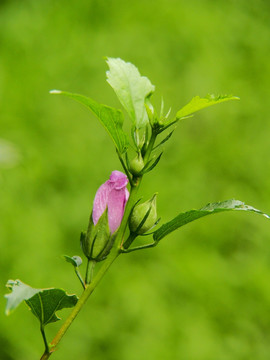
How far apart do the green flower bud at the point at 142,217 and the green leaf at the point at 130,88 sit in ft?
0.19

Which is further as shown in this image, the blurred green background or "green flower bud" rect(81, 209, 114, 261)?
the blurred green background

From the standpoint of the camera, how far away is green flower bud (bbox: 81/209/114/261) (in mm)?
413

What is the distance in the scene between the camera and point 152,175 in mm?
1637

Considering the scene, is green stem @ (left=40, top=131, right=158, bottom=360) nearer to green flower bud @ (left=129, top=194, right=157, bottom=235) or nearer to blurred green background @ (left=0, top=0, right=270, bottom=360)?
green flower bud @ (left=129, top=194, right=157, bottom=235)

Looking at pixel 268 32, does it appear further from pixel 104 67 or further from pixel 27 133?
pixel 27 133

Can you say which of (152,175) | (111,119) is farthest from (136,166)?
(152,175)

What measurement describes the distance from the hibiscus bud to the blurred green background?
874 mm

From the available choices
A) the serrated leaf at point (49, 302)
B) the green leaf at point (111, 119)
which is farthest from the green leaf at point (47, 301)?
the green leaf at point (111, 119)

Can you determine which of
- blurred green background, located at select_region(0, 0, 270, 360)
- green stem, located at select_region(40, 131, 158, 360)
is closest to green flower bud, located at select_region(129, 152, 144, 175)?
green stem, located at select_region(40, 131, 158, 360)

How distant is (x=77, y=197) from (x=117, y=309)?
32 centimetres

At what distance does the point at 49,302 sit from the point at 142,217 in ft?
0.28

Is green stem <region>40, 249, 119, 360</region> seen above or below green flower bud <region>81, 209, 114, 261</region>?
below

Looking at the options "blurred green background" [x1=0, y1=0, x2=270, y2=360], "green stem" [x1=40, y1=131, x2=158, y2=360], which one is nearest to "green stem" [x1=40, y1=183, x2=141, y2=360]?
"green stem" [x1=40, y1=131, x2=158, y2=360]

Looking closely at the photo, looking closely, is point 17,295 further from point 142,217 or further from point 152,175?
point 152,175
